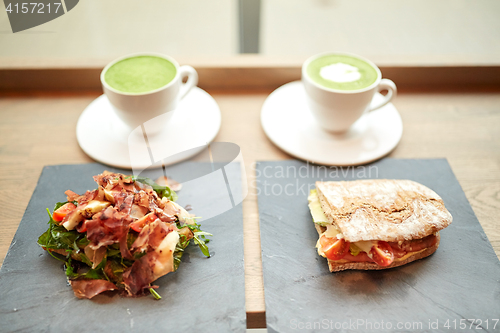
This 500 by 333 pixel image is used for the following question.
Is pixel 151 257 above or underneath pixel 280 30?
underneath

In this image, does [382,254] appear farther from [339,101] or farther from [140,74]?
[140,74]

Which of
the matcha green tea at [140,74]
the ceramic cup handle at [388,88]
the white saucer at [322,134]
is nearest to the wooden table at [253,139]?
the white saucer at [322,134]

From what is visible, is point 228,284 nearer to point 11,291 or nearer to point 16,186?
point 11,291

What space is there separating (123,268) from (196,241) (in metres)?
0.21

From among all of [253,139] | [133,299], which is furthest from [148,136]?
[133,299]

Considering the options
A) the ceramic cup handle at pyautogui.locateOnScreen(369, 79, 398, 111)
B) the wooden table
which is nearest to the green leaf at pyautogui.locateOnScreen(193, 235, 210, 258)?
the wooden table

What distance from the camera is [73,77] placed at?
5.36ft

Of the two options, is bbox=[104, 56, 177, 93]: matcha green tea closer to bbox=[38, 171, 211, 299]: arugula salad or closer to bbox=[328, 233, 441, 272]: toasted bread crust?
bbox=[38, 171, 211, 299]: arugula salad

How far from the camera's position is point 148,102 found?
125 cm

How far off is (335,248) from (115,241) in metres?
0.61

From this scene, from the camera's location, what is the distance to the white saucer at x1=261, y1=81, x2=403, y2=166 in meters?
1.37

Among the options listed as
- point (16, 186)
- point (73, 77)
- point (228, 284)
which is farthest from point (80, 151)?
point (228, 284)

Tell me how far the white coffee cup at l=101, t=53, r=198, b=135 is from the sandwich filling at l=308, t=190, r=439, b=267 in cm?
69

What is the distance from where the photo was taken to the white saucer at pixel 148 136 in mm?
1341
